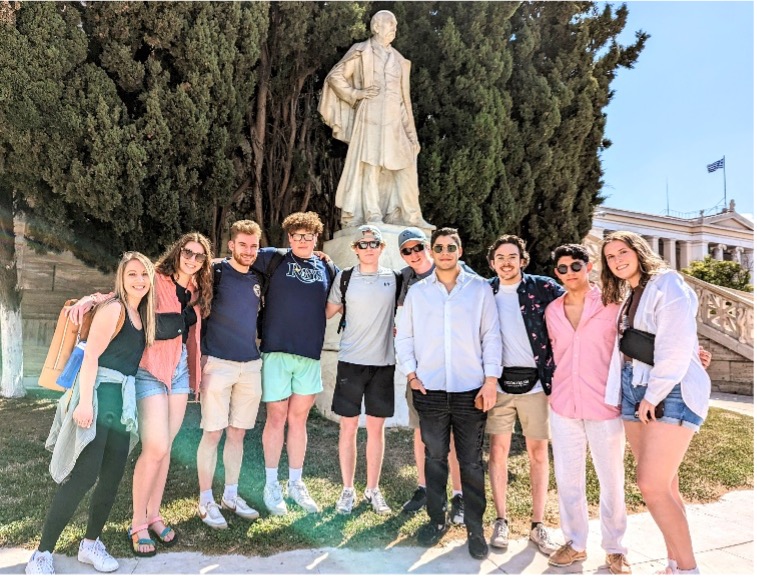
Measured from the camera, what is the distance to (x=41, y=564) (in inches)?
104

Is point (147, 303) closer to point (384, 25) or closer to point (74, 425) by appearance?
point (74, 425)

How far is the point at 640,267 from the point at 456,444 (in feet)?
4.59

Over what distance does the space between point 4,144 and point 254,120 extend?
3.04 m

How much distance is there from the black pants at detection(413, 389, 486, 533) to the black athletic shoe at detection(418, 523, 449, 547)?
6 centimetres

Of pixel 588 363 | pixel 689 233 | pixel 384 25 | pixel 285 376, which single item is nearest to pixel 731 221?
pixel 689 233

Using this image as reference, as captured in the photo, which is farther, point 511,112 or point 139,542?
point 511,112

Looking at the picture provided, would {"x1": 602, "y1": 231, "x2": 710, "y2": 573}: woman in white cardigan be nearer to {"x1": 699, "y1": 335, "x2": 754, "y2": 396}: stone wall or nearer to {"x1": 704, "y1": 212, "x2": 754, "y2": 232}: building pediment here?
{"x1": 699, "y1": 335, "x2": 754, "y2": 396}: stone wall

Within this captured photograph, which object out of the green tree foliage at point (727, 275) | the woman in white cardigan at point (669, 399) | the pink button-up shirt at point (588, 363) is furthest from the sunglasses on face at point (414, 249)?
the green tree foliage at point (727, 275)

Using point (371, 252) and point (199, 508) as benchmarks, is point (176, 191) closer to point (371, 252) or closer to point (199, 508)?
point (371, 252)

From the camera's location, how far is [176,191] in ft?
21.2

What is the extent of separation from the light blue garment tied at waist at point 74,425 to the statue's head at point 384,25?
199 inches

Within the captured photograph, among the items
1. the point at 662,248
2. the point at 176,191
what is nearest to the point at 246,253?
the point at 176,191

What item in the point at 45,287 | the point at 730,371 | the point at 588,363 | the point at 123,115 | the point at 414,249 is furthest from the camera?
the point at 730,371

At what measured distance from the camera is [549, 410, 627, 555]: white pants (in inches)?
111
